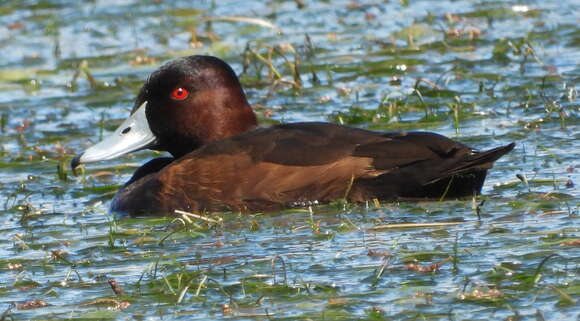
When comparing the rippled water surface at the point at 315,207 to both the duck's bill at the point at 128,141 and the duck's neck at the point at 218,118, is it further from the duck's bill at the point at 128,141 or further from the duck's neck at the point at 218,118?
the duck's neck at the point at 218,118

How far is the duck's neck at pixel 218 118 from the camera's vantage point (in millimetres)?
9078

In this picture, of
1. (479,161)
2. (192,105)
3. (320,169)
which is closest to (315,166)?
(320,169)

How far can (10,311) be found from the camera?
620 centimetres

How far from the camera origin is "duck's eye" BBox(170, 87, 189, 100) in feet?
29.9

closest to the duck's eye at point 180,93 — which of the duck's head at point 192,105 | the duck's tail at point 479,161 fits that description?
the duck's head at point 192,105

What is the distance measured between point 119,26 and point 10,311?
9.84 meters

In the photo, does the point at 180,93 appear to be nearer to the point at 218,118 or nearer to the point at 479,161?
the point at 218,118

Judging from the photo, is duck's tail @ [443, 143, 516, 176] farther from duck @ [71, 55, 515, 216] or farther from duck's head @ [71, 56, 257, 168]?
duck's head @ [71, 56, 257, 168]

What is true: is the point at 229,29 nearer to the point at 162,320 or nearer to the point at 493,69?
the point at 493,69

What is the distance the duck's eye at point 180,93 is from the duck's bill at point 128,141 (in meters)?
0.25

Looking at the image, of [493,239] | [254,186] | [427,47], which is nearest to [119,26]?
[427,47]

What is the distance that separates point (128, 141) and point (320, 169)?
1.77m

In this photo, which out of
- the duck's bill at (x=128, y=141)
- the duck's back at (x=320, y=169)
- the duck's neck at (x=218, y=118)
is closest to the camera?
the duck's back at (x=320, y=169)

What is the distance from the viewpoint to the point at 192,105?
9125 mm
